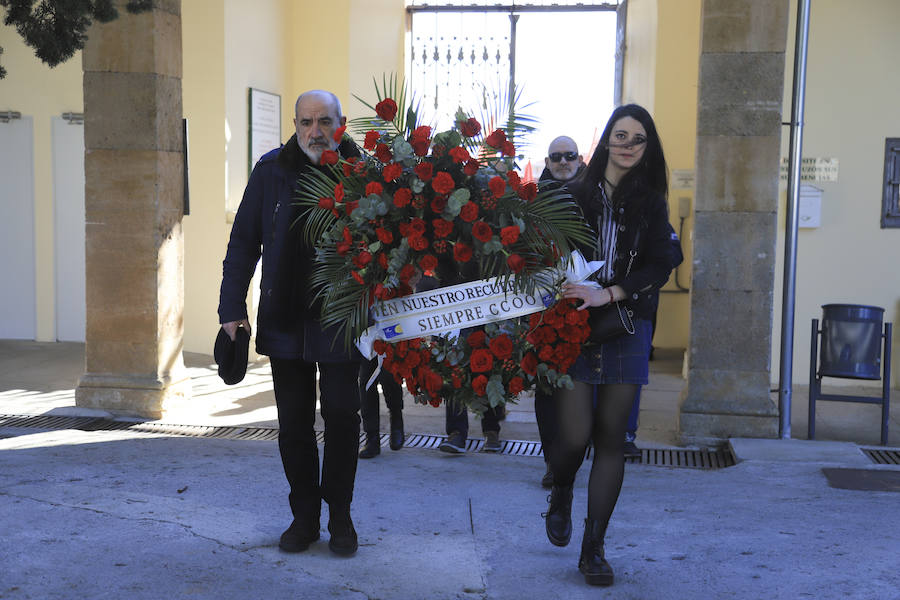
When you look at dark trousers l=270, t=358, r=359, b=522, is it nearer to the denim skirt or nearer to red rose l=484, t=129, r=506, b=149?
the denim skirt

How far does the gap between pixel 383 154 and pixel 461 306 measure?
583mm

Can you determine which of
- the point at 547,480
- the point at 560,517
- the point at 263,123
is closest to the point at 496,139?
the point at 560,517

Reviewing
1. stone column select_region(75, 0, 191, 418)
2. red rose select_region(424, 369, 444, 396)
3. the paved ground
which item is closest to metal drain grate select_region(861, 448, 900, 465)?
→ the paved ground

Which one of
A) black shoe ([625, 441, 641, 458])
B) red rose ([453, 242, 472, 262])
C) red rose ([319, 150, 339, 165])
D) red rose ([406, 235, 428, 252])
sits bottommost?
black shoe ([625, 441, 641, 458])

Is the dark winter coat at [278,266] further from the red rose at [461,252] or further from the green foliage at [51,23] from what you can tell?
the green foliage at [51,23]

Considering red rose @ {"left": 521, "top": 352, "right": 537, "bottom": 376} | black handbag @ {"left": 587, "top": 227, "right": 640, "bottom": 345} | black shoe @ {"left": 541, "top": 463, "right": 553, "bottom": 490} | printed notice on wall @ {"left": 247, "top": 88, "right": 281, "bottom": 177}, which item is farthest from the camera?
printed notice on wall @ {"left": 247, "top": 88, "right": 281, "bottom": 177}

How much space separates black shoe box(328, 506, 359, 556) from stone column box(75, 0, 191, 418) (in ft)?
11.2

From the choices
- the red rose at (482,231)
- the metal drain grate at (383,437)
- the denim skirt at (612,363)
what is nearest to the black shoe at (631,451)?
the metal drain grate at (383,437)

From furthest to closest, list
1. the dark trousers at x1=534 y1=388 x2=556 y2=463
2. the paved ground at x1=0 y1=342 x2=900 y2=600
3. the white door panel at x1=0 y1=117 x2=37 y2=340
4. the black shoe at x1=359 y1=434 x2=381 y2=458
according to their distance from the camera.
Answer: the white door panel at x1=0 y1=117 x2=37 y2=340 < the black shoe at x1=359 y1=434 x2=381 y2=458 < the dark trousers at x1=534 y1=388 x2=556 y2=463 < the paved ground at x1=0 y1=342 x2=900 y2=600

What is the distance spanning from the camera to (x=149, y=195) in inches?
268

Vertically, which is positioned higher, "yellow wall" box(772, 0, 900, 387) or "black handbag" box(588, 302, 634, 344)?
"yellow wall" box(772, 0, 900, 387)

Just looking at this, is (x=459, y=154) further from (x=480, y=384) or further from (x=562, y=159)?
(x=562, y=159)

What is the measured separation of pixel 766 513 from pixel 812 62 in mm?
5179

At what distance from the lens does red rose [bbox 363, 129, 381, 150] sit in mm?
3459
